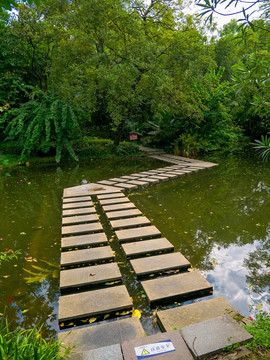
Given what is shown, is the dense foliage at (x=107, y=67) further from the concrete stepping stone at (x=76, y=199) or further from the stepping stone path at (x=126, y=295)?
the stepping stone path at (x=126, y=295)

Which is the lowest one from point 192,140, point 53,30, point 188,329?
point 188,329

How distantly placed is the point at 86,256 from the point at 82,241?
1.47 ft

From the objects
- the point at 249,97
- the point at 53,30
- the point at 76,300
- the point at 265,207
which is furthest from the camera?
the point at 249,97

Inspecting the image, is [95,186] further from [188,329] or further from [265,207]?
[188,329]

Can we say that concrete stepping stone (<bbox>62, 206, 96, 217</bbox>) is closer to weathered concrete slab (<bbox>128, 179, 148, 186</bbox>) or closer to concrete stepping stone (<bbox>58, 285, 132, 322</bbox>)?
weathered concrete slab (<bbox>128, 179, 148, 186</bbox>)

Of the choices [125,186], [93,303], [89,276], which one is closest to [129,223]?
[89,276]

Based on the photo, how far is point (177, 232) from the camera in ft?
13.1

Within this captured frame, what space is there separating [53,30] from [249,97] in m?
Result: 10.3

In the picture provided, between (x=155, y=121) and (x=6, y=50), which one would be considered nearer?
(x=6, y=50)

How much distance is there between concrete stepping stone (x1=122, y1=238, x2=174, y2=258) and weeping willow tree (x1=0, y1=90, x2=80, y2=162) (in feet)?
22.8

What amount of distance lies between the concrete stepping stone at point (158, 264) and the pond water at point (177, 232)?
145 millimetres

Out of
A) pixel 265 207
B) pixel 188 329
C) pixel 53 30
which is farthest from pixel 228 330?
pixel 53 30

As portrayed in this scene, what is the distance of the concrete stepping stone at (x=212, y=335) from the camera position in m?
1.63

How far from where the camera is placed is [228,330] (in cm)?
179
